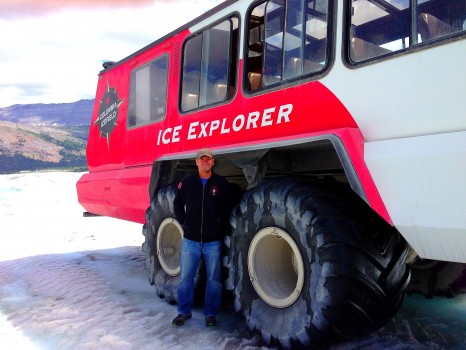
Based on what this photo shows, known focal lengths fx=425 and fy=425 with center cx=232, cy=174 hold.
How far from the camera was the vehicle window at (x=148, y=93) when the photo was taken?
499cm

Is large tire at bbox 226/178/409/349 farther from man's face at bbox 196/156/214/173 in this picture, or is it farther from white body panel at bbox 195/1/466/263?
man's face at bbox 196/156/214/173

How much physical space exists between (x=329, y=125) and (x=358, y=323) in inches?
51.3

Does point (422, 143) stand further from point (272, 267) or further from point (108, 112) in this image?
point (108, 112)

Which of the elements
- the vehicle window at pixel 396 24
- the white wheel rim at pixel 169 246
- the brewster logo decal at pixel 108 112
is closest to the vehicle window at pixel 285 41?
the vehicle window at pixel 396 24

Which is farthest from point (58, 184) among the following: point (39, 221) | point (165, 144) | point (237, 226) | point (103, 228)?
point (237, 226)

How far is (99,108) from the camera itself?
650cm

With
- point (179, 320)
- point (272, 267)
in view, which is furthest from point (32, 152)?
point (272, 267)

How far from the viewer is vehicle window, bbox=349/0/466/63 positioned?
2373 millimetres

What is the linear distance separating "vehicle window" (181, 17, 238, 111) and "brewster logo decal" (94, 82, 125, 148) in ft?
5.44

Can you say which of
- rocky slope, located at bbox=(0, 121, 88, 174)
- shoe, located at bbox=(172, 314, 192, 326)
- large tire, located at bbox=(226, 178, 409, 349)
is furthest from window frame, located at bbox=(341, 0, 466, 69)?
rocky slope, located at bbox=(0, 121, 88, 174)

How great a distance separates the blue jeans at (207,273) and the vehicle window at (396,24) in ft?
6.44

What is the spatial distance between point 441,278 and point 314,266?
2.13 meters

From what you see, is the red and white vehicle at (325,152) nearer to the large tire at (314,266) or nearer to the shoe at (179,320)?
the large tire at (314,266)

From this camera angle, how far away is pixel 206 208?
368 centimetres
